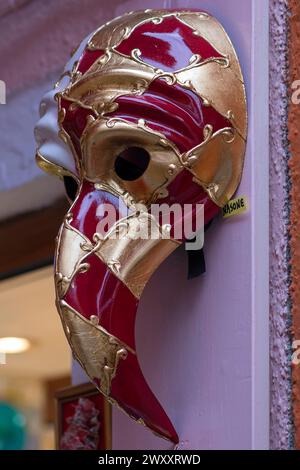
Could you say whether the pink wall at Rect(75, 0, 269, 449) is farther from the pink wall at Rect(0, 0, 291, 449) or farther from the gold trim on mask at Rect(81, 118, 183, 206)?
the gold trim on mask at Rect(81, 118, 183, 206)

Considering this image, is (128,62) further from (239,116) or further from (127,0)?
(127,0)

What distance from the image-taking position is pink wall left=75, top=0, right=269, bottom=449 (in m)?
1.89

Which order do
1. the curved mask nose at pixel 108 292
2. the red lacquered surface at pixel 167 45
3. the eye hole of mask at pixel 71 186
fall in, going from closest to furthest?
the curved mask nose at pixel 108 292 → the red lacquered surface at pixel 167 45 → the eye hole of mask at pixel 71 186

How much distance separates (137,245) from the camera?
189cm

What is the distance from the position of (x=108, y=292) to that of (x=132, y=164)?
0.68 feet

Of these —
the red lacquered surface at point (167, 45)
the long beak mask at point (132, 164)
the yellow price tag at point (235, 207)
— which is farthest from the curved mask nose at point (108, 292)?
the red lacquered surface at point (167, 45)

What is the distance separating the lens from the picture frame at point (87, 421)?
2445mm

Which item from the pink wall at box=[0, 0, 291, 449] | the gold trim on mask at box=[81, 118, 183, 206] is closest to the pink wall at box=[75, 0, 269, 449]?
the pink wall at box=[0, 0, 291, 449]

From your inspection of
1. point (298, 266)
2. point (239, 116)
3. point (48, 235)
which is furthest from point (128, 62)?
point (48, 235)

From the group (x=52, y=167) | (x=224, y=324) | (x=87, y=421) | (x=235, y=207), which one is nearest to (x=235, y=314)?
(x=224, y=324)

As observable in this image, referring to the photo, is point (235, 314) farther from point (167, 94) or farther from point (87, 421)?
point (87, 421)

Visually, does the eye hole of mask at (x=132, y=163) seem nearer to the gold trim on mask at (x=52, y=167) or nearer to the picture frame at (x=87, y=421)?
the gold trim on mask at (x=52, y=167)

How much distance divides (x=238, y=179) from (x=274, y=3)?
0.29 meters

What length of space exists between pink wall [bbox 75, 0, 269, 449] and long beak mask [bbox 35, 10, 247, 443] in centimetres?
4
